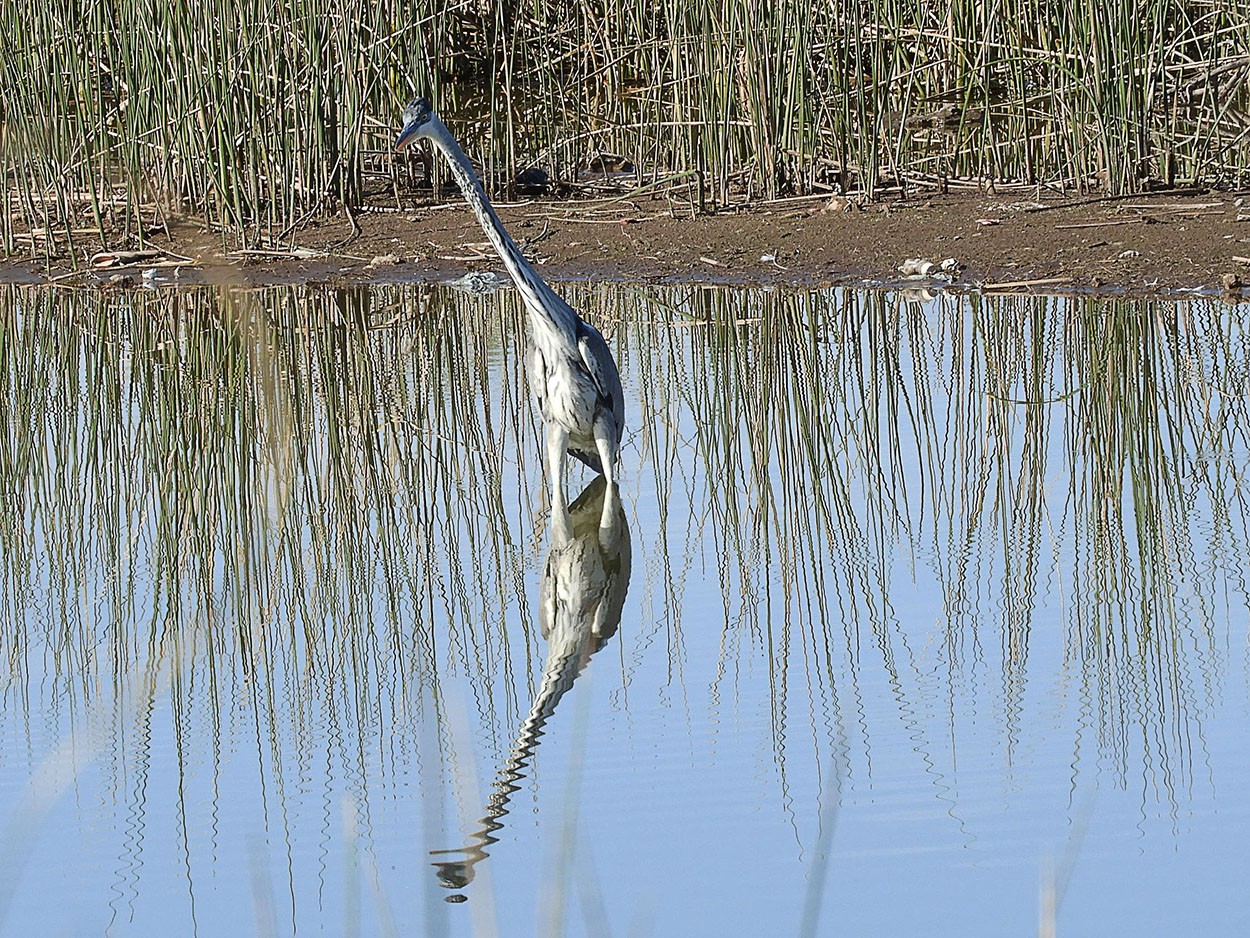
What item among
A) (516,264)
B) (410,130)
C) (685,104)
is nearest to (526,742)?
(516,264)

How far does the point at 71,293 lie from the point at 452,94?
117 inches

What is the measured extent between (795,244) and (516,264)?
13.3 feet

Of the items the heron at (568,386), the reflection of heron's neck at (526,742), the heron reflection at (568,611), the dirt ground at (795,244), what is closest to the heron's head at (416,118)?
the heron at (568,386)

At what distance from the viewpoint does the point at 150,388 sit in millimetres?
7453

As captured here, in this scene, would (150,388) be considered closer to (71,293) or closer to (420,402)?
(420,402)

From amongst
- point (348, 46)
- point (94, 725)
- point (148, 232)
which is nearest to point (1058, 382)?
point (94, 725)

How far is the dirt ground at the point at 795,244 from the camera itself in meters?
8.88

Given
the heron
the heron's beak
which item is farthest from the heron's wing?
the heron's beak

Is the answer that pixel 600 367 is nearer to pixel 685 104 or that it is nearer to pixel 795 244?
pixel 795 244

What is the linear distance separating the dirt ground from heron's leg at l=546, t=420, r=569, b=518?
3.40 metres

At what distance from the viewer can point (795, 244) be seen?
981 centimetres

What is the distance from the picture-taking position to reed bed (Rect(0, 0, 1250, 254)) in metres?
9.95

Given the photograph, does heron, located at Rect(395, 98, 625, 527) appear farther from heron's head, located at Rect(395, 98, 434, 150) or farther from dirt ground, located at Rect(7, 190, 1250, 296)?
dirt ground, located at Rect(7, 190, 1250, 296)

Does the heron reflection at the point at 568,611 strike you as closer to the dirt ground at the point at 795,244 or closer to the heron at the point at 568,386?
the heron at the point at 568,386
